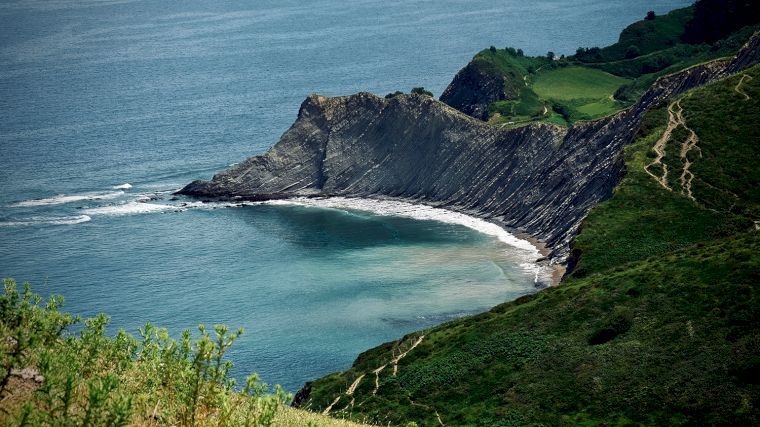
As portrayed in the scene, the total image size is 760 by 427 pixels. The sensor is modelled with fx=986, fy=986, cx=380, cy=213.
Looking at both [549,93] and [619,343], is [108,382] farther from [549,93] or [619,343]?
[549,93]

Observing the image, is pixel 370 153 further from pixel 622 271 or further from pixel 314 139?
pixel 622 271

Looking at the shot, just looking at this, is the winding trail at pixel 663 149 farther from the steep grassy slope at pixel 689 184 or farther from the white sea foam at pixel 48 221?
the white sea foam at pixel 48 221

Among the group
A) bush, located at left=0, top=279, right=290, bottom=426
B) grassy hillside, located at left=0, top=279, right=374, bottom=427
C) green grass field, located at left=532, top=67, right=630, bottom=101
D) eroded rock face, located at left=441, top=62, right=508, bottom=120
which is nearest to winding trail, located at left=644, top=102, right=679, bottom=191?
eroded rock face, located at left=441, top=62, right=508, bottom=120

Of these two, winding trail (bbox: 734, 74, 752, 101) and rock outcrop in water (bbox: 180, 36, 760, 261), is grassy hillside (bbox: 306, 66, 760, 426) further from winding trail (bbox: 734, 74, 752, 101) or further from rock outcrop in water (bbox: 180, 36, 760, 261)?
rock outcrop in water (bbox: 180, 36, 760, 261)

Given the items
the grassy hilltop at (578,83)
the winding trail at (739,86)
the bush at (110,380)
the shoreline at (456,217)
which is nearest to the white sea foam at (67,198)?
the shoreline at (456,217)

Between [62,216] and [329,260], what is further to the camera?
[62,216]

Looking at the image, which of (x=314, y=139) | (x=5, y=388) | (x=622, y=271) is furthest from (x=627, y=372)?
(x=314, y=139)
